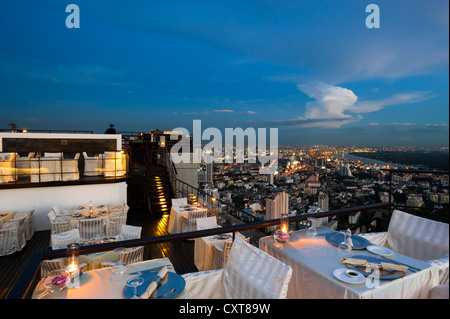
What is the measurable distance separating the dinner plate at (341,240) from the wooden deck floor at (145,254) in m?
3.20

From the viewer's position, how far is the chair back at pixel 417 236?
2.44 metres

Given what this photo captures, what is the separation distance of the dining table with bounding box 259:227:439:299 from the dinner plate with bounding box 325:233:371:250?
0.02m

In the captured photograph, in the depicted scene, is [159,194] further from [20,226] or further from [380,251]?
[380,251]

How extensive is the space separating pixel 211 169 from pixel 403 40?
10431 mm

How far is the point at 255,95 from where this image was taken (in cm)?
1595

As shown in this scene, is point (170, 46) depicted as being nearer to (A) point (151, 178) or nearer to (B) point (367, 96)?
(A) point (151, 178)

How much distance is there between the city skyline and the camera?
3492 millimetres

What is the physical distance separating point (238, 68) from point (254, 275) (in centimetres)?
1577

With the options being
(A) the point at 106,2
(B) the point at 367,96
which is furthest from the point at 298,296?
(B) the point at 367,96

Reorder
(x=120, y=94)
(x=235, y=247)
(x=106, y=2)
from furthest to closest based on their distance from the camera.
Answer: (x=120, y=94) < (x=106, y=2) < (x=235, y=247)

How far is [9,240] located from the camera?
5.40 meters

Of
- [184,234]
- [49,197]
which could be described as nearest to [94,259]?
[184,234]

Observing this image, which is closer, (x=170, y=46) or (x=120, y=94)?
(x=170, y=46)

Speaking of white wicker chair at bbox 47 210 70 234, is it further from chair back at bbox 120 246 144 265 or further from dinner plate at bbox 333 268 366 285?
dinner plate at bbox 333 268 366 285
